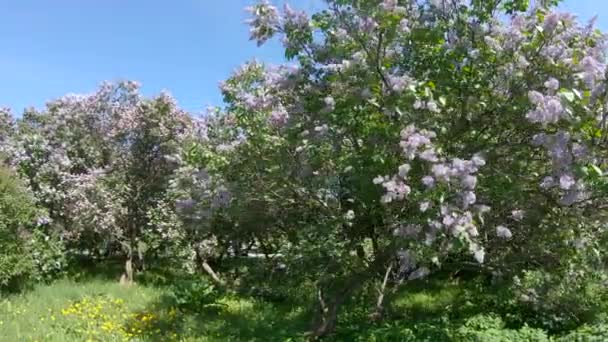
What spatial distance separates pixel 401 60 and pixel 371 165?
1317mm

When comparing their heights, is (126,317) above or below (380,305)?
below

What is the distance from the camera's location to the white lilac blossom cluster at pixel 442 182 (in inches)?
183

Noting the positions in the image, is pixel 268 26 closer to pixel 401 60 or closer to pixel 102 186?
pixel 401 60

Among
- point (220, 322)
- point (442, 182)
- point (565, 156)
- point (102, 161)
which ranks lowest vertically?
point (220, 322)

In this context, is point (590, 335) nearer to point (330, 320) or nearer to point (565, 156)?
point (565, 156)

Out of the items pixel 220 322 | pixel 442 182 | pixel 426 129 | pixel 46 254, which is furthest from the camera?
pixel 46 254

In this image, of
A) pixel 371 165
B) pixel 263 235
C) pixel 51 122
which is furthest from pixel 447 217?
pixel 51 122

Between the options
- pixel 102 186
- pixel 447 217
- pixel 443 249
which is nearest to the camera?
pixel 447 217

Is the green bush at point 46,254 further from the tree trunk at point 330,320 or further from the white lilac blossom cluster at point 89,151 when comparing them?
the tree trunk at point 330,320

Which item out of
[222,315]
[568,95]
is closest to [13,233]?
[222,315]

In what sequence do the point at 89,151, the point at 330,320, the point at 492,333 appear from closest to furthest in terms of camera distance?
the point at 492,333, the point at 330,320, the point at 89,151

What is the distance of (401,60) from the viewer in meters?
5.99

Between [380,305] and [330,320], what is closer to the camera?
[330,320]

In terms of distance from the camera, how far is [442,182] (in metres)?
4.74
